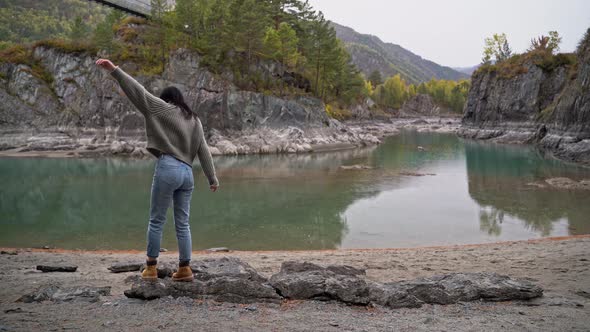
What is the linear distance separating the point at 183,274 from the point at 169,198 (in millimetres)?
1082

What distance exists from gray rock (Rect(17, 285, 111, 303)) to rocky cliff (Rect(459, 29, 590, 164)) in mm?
46060

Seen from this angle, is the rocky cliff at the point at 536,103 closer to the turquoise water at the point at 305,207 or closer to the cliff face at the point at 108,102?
the turquoise water at the point at 305,207

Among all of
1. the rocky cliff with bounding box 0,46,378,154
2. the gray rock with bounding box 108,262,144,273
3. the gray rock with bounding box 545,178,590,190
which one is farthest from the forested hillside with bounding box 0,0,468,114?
the gray rock with bounding box 108,262,144,273

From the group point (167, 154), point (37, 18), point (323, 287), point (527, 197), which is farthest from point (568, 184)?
point (37, 18)

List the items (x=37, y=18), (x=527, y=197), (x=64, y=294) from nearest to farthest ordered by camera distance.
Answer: (x=64, y=294), (x=527, y=197), (x=37, y=18)

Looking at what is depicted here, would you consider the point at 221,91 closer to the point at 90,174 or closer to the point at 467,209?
the point at 90,174

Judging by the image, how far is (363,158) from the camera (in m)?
45.7

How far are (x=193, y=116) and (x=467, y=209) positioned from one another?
1837 cm

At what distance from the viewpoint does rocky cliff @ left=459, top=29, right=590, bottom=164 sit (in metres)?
44.8

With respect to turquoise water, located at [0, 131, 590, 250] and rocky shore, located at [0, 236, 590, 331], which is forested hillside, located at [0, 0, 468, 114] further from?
rocky shore, located at [0, 236, 590, 331]

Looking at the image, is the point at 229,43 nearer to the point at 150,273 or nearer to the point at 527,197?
the point at 527,197

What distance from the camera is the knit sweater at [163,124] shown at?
5402 mm

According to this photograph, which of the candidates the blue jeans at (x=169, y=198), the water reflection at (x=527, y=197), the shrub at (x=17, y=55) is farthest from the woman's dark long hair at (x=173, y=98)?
the shrub at (x=17, y=55)

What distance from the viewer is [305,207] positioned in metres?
21.2
